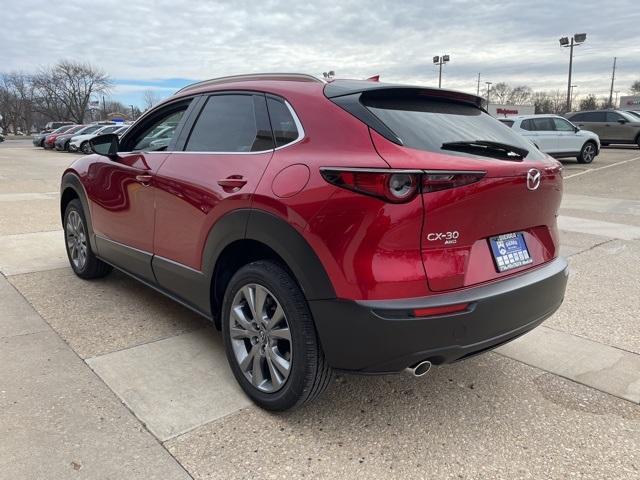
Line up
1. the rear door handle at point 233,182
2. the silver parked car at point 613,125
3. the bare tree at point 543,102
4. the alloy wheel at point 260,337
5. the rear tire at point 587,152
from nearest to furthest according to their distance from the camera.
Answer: the alloy wheel at point 260,337
the rear door handle at point 233,182
the rear tire at point 587,152
the silver parked car at point 613,125
the bare tree at point 543,102

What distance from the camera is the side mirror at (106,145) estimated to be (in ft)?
13.9

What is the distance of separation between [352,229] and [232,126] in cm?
131

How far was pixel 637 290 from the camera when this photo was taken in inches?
189

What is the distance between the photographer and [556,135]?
55.0 feet

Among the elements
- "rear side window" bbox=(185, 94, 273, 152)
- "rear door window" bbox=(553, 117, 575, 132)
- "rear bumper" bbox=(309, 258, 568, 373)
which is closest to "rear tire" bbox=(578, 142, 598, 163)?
"rear door window" bbox=(553, 117, 575, 132)

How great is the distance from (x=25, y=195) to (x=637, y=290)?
37.2 ft

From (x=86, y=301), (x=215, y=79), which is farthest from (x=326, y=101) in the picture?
(x=86, y=301)

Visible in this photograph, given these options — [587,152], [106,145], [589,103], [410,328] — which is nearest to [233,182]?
[410,328]

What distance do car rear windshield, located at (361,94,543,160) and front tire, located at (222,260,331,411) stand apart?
906 millimetres

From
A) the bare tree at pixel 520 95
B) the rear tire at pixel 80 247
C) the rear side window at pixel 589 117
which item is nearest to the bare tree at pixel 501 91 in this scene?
the bare tree at pixel 520 95

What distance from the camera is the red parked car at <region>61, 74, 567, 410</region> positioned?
225cm

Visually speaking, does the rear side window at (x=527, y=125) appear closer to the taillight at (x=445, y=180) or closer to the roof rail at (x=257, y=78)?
the roof rail at (x=257, y=78)

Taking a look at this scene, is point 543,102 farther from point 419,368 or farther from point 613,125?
point 419,368

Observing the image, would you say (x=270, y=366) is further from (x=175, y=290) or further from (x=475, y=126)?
(x=475, y=126)
